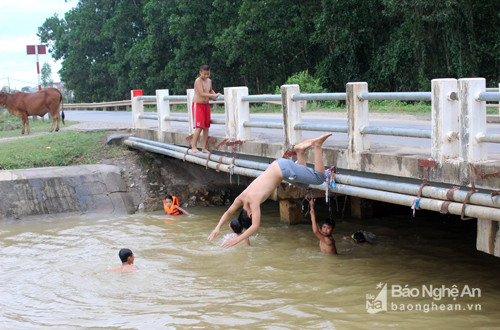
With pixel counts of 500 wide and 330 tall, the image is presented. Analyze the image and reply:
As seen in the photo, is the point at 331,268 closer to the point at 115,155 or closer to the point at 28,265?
the point at 28,265

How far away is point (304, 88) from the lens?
26.2 meters

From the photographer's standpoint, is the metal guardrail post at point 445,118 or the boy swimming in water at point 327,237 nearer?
the metal guardrail post at point 445,118

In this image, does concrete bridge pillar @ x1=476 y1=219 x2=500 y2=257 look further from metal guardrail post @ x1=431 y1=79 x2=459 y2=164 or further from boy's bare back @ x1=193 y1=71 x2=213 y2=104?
boy's bare back @ x1=193 y1=71 x2=213 y2=104

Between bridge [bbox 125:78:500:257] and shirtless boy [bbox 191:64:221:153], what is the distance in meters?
0.54

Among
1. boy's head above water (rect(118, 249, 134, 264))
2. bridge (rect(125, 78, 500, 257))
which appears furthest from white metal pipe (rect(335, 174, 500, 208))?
boy's head above water (rect(118, 249, 134, 264))

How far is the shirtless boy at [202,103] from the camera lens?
36.0 feet

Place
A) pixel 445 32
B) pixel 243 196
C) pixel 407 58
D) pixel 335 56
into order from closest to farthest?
pixel 243 196 → pixel 445 32 → pixel 407 58 → pixel 335 56

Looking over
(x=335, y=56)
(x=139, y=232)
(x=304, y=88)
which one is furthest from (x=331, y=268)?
(x=335, y=56)

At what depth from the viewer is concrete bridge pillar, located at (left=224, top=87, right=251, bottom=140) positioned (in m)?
10.5

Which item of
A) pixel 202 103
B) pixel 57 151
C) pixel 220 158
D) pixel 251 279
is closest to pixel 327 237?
pixel 251 279

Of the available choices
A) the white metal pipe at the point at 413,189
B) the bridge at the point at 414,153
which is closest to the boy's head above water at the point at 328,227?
the bridge at the point at 414,153

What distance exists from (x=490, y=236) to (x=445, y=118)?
Result: 4.56 ft

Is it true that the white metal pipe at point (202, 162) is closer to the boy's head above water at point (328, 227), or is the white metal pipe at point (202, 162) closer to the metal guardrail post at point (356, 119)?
the boy's head above water at point (328, 227)

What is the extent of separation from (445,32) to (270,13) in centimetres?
1065
